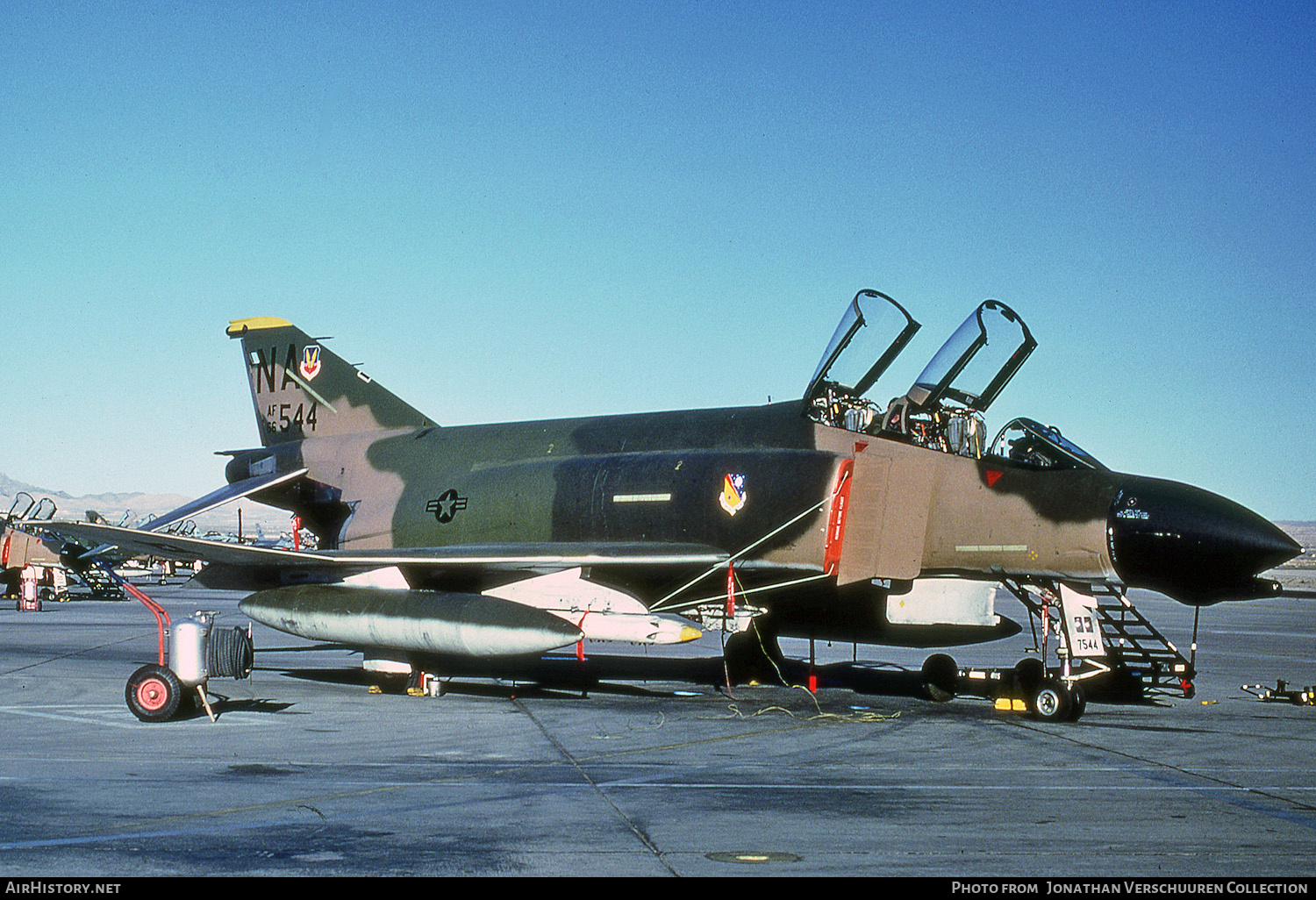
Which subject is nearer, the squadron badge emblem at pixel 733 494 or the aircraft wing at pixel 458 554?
the aircraft wing at pixel 458 554

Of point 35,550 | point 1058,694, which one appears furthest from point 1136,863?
point 35,550

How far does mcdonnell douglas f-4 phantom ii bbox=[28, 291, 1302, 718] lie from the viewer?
11109 mm

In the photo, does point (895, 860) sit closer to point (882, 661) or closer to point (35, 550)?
point (882, 661)

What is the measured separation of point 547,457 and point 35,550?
24.2m

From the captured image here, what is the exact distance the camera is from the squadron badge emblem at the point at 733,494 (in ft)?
42.4

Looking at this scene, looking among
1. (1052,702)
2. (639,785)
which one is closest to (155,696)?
(639,785)

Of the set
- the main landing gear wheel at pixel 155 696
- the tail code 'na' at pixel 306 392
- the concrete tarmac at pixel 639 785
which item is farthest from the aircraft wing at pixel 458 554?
the tail code 'na' at pixel 306 392

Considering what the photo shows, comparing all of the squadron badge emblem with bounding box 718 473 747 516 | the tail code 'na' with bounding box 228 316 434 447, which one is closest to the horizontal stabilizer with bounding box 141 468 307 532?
the tail code 'na' with bounding box 228 316 434 447

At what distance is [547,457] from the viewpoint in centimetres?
1506

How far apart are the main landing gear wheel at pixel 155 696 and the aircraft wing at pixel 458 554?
7.16 ft

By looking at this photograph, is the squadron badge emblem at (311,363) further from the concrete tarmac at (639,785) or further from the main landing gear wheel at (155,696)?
the main landing gear wheel at (155,696)

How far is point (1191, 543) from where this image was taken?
10414mm

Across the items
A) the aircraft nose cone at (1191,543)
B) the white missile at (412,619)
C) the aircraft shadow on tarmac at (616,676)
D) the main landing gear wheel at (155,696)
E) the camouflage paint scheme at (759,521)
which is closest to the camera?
the main landing gear wheel at (155,696)

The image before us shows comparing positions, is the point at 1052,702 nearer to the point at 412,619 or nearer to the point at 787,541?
the point at 787,541
